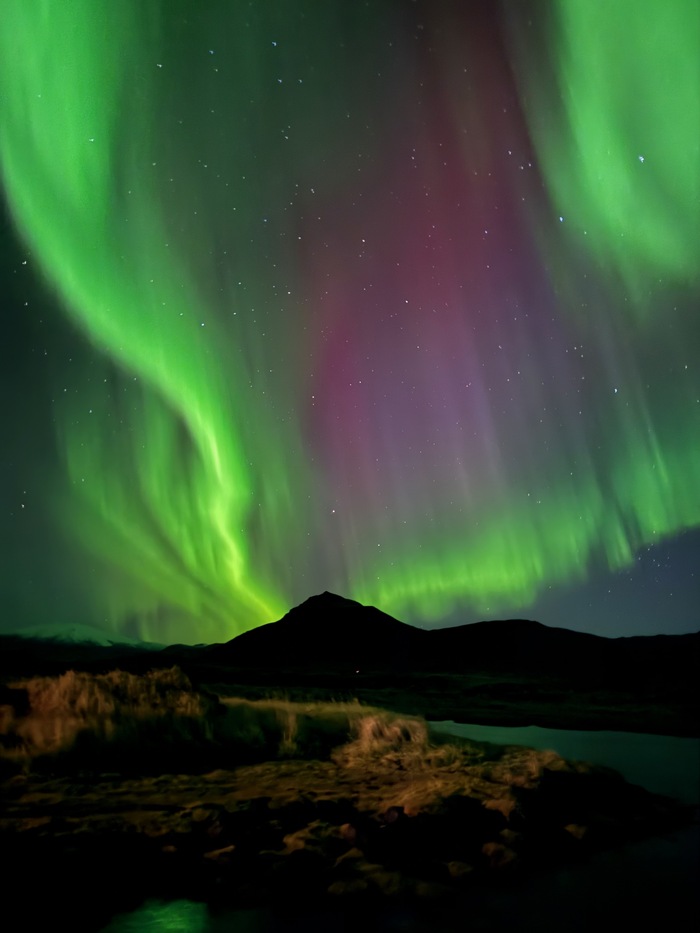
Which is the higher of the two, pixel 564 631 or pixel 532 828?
pixel 564 631

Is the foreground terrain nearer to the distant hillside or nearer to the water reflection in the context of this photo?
the water reflection

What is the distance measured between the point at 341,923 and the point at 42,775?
19.1 feet

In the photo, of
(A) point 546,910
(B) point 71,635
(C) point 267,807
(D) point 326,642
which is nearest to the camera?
(A) point 546,910

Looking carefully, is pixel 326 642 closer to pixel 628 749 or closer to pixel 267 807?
pixel 628 749

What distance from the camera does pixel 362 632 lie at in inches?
1292

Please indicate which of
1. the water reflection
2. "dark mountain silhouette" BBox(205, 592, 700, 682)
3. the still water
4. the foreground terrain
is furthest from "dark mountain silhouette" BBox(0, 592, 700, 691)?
the still water

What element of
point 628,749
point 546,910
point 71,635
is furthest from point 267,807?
point 71,635

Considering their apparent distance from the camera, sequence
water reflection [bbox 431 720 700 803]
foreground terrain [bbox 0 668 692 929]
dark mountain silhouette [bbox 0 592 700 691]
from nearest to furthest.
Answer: foreground terrain [bbox 0 668 692 929] < water reflection [bbox 431 720 700 803] < dark mountain silhouette [bbox 0 592 700 691]

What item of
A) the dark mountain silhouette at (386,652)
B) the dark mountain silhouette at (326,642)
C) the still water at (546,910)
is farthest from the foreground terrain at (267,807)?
the dark mountain silhouette at (326,642)

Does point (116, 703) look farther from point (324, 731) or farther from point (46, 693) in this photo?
point (324, 731)

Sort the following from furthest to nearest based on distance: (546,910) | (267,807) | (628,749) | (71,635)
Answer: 1. (71,635)
2. (628,749)
3. (267,807)
4. (546,910)

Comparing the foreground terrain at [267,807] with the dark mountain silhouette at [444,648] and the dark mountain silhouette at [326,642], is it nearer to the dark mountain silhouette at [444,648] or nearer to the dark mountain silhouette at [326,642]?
the dark mountain silhouette at [444,648]

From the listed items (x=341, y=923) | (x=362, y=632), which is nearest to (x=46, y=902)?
(x=341, y=923)

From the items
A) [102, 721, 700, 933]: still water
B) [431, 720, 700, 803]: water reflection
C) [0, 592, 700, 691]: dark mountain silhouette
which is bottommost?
[102, 721, 700, 933]: still water
